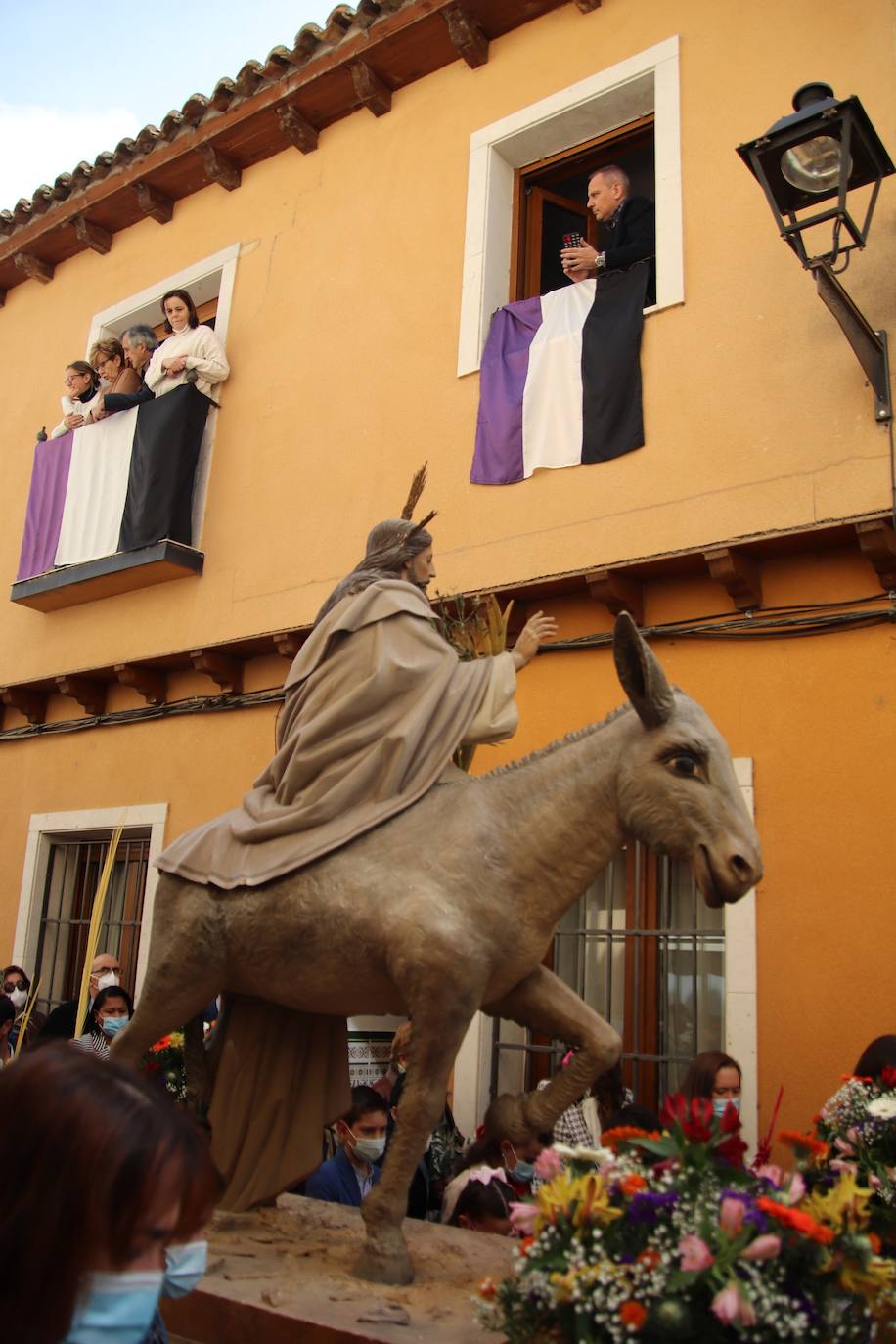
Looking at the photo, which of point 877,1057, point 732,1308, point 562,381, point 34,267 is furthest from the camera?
point 34,267

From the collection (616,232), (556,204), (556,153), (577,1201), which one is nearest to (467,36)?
(556,153)

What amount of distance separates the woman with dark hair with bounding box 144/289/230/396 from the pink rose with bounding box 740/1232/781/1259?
8770mm

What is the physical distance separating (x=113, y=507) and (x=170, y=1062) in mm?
6462

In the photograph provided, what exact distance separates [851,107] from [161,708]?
647 centimetres

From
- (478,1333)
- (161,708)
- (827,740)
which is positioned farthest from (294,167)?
(478,1333)

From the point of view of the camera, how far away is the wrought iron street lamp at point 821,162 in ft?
17.3

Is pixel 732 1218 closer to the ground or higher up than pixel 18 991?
closer to the ground

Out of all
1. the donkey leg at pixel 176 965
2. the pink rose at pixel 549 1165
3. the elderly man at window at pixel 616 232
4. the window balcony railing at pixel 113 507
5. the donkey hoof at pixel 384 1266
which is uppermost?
the elderly man at window at pixel 616 232

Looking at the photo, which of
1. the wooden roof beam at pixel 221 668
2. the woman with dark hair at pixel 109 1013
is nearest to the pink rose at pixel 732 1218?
the woman with dark hair at pixel 109 1013

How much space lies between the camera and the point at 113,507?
32.2 ft

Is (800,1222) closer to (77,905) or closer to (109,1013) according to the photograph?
(109,1013)

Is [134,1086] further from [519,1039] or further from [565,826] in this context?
[519,1039]

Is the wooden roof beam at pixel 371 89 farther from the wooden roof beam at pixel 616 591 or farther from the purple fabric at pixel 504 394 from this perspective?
the wooden roof beam at pixel 616 591

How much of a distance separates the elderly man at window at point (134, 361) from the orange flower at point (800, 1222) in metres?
9.29
